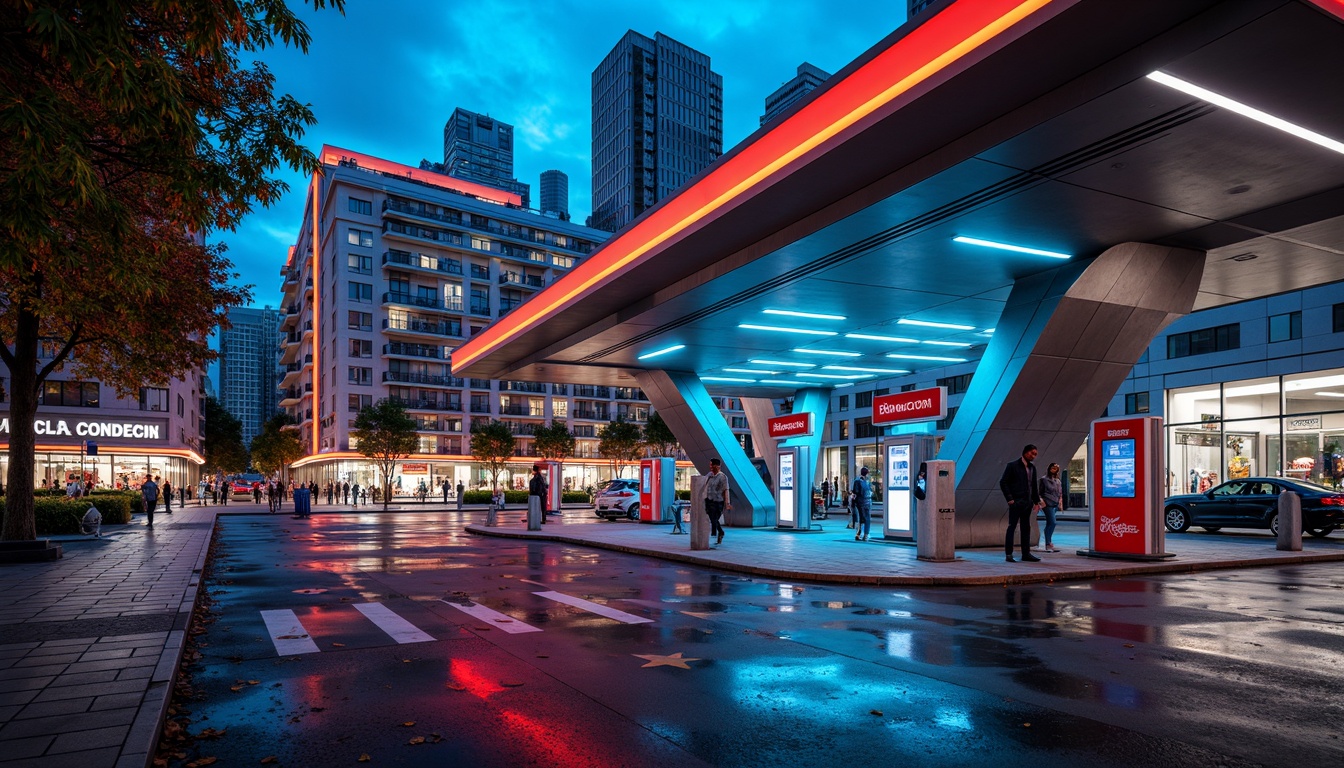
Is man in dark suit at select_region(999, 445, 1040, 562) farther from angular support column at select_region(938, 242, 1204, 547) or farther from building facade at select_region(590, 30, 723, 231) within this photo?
building facade at select_region(590, 30, 723, 231)

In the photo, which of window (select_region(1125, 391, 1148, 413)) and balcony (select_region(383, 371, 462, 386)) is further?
balcony (select_region(383, 371, 462, 386))

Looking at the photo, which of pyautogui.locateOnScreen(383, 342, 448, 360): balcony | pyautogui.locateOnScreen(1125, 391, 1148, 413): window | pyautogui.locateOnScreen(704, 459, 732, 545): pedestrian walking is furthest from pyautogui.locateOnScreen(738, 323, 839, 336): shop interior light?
pyautogui.locateOnScreen(383, 342, 448, 360): balcony

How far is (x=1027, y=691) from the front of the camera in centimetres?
596

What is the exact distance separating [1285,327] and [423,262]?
68.4 m

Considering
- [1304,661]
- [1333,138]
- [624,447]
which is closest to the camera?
[1304,661]

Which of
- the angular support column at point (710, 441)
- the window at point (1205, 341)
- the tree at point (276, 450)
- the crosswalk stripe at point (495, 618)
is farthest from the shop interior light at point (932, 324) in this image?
the tree at point (276, 450)

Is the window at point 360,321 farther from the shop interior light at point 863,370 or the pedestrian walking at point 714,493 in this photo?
the pedestrian walking at point 714,493

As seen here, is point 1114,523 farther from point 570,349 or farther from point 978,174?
point 570,349

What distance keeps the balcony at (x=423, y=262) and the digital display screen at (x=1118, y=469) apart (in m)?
71.1

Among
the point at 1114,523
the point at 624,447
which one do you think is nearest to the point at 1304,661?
the point at 1114,523

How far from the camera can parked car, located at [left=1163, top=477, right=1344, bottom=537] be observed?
2106cm

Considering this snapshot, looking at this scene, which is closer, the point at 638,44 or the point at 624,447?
the point at 624,447

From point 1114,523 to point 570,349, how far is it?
1601 cm

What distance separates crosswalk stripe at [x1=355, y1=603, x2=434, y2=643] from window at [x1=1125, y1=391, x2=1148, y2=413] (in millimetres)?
45914
